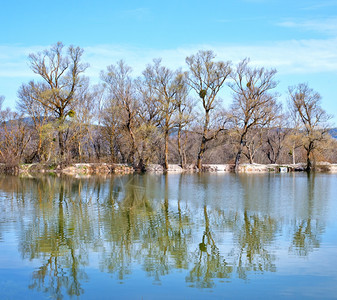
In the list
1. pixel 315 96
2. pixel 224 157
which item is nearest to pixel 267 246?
pixel 315 96

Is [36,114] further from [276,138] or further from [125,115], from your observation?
[276,138]

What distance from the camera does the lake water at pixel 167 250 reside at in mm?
5840

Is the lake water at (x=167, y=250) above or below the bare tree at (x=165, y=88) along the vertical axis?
below

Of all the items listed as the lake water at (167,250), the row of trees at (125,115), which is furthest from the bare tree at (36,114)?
the lake water at (167,250)

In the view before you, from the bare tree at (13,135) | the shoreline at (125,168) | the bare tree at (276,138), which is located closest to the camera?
the shoreline at (125,168)

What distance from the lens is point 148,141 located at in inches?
1486

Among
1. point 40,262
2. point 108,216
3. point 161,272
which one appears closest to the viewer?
point 161,272

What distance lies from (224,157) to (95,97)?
23728 millimetres

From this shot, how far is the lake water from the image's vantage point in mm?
5840

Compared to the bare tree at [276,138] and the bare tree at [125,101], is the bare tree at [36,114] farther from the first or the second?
the bare tree at [276,138]

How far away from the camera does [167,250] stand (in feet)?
26.5

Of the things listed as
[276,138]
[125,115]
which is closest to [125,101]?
[125,115]

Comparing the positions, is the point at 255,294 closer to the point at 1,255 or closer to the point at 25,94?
the point at 1,255

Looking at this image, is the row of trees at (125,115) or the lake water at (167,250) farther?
the row of trees at (125,115)
